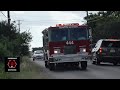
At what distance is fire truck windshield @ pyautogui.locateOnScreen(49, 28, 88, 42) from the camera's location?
24767 mm

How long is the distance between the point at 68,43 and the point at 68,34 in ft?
1.82

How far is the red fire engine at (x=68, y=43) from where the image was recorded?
24656mm

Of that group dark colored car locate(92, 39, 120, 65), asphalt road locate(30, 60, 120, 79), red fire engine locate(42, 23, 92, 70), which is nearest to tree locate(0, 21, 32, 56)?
dark colored car locate(92, 39, 120, 65)

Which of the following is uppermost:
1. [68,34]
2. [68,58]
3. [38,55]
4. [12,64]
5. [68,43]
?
[68,34]

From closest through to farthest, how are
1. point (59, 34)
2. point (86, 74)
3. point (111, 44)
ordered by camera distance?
point (86, 74) → point (59, 34) → point (111, 44)

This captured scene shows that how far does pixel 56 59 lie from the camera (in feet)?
80.5

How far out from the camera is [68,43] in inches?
988

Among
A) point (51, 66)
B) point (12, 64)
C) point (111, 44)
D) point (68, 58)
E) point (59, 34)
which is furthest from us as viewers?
point (111, 44)

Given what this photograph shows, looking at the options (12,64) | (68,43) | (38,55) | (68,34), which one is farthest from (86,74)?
(38,55)

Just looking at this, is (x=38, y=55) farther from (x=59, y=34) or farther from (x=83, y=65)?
(x=59, y=34)

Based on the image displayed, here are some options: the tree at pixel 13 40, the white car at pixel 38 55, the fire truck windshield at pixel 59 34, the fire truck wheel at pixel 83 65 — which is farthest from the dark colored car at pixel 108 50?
the white car at pixel 38 55
